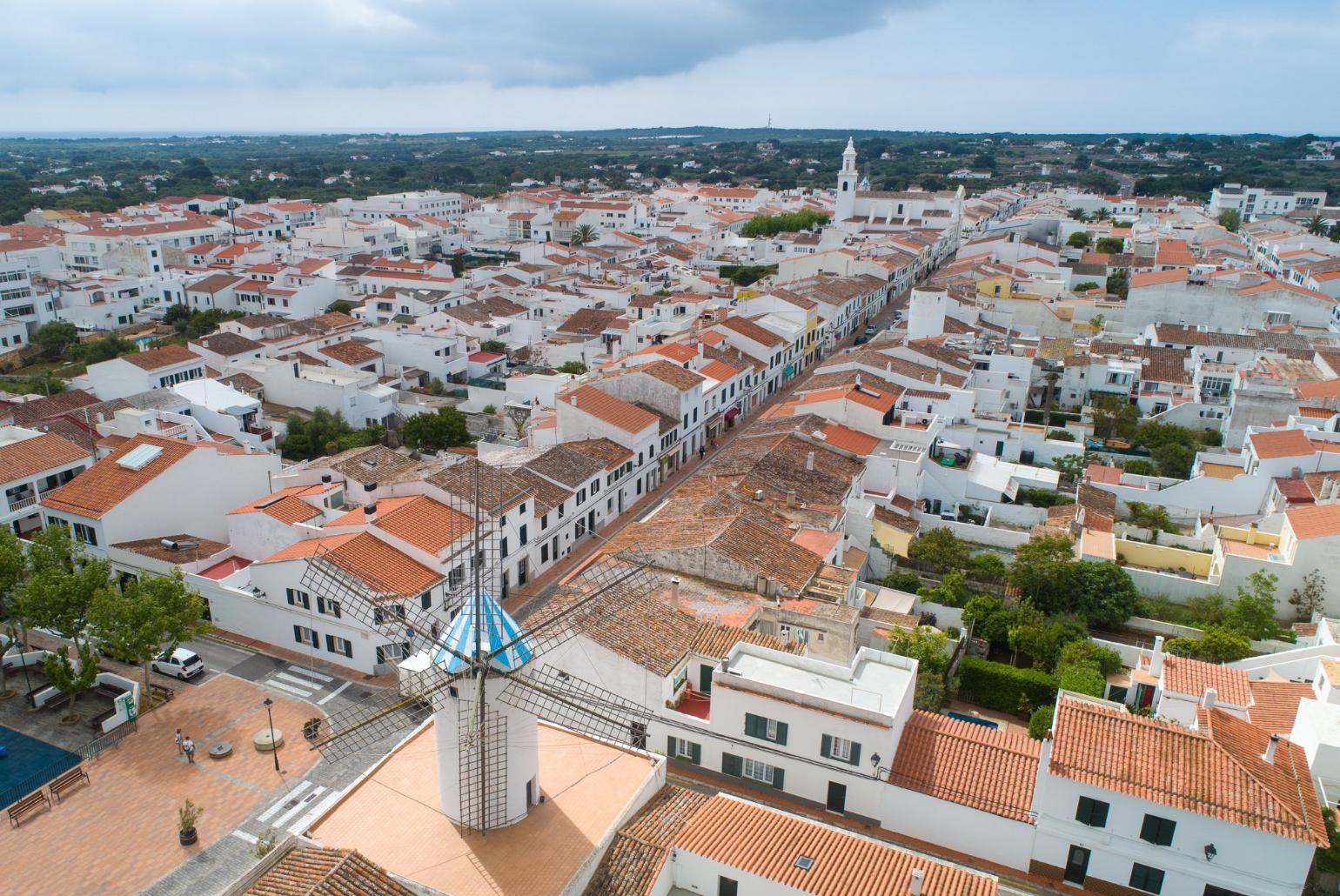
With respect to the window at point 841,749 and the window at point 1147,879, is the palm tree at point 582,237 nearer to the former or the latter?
the window at point 841,749

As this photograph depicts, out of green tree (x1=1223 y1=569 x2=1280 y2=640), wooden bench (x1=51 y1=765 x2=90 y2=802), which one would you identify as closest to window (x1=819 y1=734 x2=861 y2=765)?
green tree (x1=1223 y1=569 x2=1280 y2=640)

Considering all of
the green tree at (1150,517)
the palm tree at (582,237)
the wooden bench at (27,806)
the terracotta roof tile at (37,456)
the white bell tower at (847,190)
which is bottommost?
the wooden bench at (27,806)

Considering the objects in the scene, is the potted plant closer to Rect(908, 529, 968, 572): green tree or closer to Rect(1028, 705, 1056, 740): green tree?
Rect(1028, 705, 1056, 740): green tree

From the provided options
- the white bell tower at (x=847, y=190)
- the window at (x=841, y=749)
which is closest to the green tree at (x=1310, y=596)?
the window at (x=841, y=749)

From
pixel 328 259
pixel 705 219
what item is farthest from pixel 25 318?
pixel 705 219

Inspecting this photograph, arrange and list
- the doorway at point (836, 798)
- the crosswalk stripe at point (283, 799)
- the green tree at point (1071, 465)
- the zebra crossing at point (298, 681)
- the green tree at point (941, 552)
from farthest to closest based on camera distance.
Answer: the green tree at point (1071, 465) → the green tree at point (941, 552) → the zebra crossing at point (298, 681) → the crosswalk stripe at point (283, 799) → the doorway at point (836, 798)

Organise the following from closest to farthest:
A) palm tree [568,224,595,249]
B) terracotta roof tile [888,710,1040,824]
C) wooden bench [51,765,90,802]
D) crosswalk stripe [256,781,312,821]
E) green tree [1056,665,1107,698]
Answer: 1. terracotta roof tile [888,710,1040,824]
2. crosswalk stripe [256,781,312,821]
3. wooden bench [51,765,90,802]
4. green tree [1056,665,1107,698]
5. palm tree [568,224,595,249]

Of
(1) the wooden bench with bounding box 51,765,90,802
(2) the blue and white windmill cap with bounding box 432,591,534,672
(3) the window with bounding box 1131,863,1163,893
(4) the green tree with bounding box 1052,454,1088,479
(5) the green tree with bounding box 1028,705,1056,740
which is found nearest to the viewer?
(2) the blue and white windmill cap with bounding box 432,591,534,672

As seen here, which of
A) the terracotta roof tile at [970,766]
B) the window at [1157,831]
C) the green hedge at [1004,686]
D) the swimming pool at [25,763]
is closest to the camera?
the window at [1157,831]
